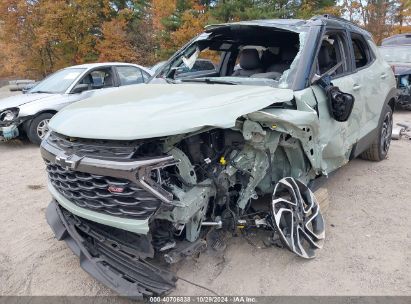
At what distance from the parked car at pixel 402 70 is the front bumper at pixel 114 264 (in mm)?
8258

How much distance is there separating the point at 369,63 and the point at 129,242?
380 cm

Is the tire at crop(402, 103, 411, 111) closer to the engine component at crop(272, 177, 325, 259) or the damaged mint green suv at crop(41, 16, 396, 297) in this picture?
the damaged mint green suv at crop(41, 16, 396, 297)

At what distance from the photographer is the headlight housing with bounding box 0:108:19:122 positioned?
6.82 m

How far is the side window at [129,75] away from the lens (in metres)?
8.25

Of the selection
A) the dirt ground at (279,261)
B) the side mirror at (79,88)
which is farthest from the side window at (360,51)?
the side mirror at (79,88)

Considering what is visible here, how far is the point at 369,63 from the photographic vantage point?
15.5 ft

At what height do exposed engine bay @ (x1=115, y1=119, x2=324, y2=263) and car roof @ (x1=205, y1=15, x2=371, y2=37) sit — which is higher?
car roof @ (x1=205, y1=15, x2=371, y2=37)

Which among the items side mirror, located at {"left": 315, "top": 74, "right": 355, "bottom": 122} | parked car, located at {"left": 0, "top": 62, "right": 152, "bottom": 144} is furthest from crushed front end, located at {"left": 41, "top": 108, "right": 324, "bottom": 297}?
parked car, located at {"left": 0, "top": 62, "right": 152, "bottom": 144}

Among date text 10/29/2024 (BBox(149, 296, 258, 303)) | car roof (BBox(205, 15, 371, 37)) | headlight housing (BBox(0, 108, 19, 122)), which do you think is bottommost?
date text 10/29/2024 (BBox(149, 296, 258, 303))

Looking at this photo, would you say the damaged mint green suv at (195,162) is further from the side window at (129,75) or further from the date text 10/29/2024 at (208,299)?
the side window at (129,75)

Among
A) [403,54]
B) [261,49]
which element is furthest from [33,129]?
[403,54]

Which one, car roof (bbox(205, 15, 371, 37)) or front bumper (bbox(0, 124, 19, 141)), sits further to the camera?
front bumper (bbox(0, 124, 19, 141))

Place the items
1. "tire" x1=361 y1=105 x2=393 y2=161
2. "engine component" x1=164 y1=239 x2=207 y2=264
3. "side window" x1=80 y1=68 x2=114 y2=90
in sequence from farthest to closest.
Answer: "side window" x1=80 y1=68 x2=114 y2=90 → "tire" x1=361 y1=105 x2=393 y2=161 → "engine component" x1=164 y1=239 x2=207 y2=264

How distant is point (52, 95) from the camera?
731 centimetres
